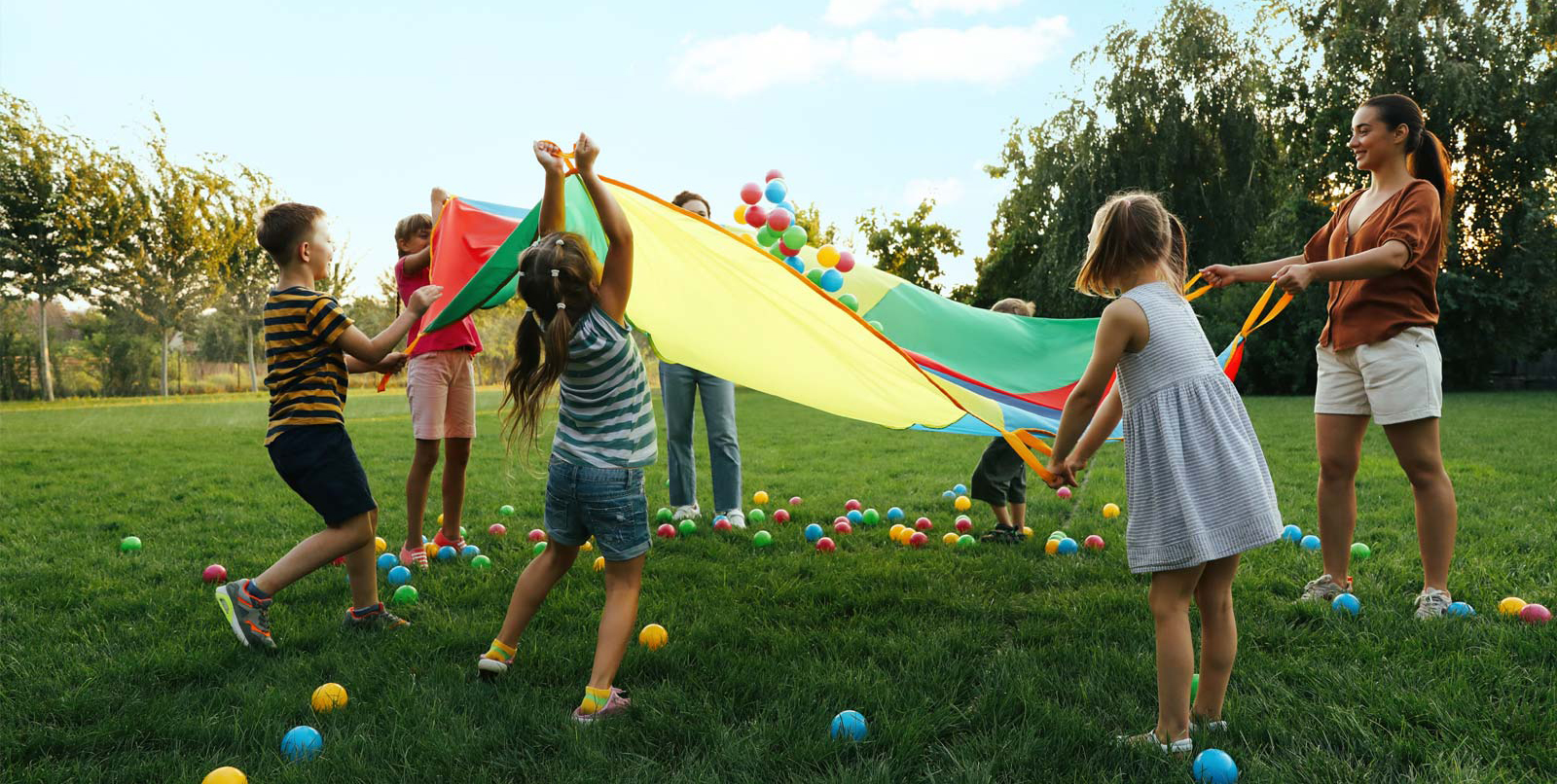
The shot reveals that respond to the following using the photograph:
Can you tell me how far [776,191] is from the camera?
15.8 feet

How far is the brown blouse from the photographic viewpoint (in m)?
3.03

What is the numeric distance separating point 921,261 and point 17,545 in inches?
1133

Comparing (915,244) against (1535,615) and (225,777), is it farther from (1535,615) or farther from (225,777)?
(225,777)

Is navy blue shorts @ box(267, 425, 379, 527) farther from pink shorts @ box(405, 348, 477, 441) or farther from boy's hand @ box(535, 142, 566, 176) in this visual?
boy's hand @ box(535, 142, 566, 176)

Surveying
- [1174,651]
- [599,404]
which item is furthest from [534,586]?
[1174,651]

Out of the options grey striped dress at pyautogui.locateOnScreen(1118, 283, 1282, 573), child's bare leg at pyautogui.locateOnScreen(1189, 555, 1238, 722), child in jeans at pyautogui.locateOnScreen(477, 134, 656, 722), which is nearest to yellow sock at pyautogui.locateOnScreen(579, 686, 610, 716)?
child in jeans at pyautogui.locateOnScreen(477, 134, 656, 722)

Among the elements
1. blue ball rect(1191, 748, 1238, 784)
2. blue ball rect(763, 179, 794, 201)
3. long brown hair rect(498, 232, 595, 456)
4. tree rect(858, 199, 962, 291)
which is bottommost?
blue ball rect(1191, 748, 1238, 784)

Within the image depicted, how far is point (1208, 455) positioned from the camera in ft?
7.21

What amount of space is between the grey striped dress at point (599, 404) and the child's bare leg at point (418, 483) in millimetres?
1686

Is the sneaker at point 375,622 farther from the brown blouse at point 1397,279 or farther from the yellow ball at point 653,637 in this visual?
the brown blouse at point 1397,279

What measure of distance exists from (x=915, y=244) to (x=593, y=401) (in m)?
29.9

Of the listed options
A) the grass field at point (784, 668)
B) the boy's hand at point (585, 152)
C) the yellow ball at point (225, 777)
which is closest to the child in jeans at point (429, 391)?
the grass field at point (784, 668)

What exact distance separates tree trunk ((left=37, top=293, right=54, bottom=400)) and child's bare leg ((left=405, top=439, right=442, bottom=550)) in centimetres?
2603

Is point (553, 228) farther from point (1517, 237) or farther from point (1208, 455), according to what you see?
point (1517, 237)
